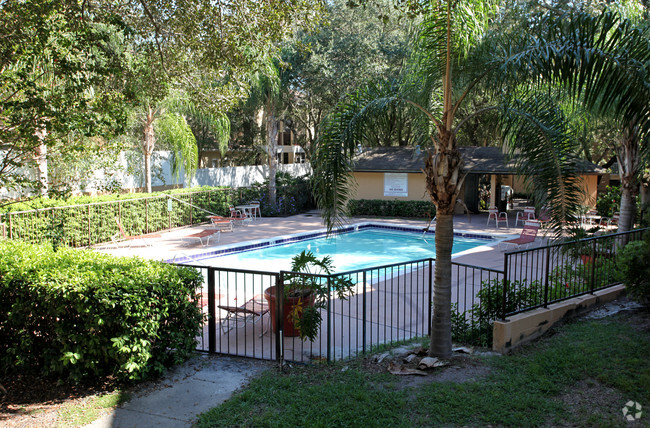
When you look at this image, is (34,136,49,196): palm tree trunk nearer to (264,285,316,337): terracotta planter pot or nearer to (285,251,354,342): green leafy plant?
(264,285,316,337): terracotta planter pot

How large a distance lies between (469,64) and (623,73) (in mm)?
1941

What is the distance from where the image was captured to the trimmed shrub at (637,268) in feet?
22.1

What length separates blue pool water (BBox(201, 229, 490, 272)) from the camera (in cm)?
1534

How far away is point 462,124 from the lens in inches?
246

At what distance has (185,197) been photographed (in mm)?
19859

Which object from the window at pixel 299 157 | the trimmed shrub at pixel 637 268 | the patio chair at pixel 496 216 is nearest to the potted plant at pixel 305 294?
the trimmed shrub at pixel 637 268

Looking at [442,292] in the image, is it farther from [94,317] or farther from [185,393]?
[94,317]

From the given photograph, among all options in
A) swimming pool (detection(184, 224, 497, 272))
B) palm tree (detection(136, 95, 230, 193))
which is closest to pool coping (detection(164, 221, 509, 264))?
swimming pool (detection(184, 224, 497, 272))

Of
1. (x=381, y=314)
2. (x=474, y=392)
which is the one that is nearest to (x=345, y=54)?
(x=381, y=314)

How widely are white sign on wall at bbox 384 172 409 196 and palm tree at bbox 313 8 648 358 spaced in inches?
719

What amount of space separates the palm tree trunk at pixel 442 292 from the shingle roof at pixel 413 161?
15795 millimetres

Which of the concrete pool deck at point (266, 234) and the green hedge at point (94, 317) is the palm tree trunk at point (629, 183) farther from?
the green hedge at point (94, 317)

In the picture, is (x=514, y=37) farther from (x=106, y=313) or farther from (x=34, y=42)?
(x=34, y=42)

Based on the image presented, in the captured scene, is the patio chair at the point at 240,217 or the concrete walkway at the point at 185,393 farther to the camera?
the patio chair at the point at 240,217
